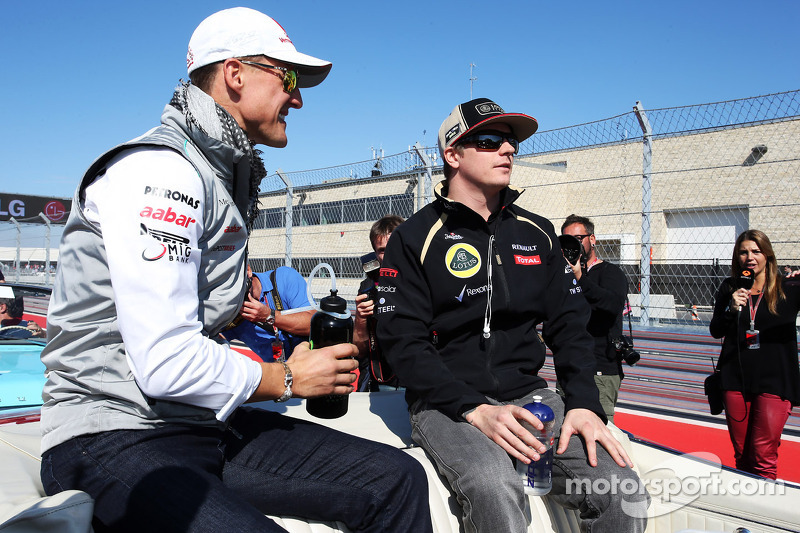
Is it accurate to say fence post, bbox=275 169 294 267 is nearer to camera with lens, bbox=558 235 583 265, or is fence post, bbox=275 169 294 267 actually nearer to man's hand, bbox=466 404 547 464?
camera with lens, bbox=558 235 583 265

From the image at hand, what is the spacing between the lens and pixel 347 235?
781 centimetres

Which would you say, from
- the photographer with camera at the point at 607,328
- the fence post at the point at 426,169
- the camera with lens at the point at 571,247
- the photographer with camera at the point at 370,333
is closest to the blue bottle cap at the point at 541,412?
the photographer with camera at the point at 370,333

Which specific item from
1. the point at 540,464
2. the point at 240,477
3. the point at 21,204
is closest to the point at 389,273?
the point at 540,464

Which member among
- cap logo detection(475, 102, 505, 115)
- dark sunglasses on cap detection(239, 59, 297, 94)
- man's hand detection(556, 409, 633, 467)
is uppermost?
cap logo detection(475, 102, 505, 115)

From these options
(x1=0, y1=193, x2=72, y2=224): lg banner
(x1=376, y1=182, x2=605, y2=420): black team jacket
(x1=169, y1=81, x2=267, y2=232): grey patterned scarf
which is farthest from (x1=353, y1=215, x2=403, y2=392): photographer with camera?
(x1=0, y1=193, x2=72, y2=224): lg banner

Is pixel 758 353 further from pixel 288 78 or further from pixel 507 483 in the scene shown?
pixel 288 78

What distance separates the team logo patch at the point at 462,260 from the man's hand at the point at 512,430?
592mm

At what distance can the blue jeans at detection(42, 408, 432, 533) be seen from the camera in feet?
4.28

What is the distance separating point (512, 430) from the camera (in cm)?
193

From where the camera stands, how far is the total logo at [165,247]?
1.28 m

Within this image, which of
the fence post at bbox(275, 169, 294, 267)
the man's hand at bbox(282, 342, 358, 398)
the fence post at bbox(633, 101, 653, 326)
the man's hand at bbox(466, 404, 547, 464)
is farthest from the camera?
the fence post at bbox(275, 169, 294, 267)

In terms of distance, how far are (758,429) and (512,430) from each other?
2.99 meters

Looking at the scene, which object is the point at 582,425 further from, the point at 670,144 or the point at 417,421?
the point at 670,144

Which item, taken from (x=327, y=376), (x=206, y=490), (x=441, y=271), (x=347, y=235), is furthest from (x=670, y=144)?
(x=206, y=490)
